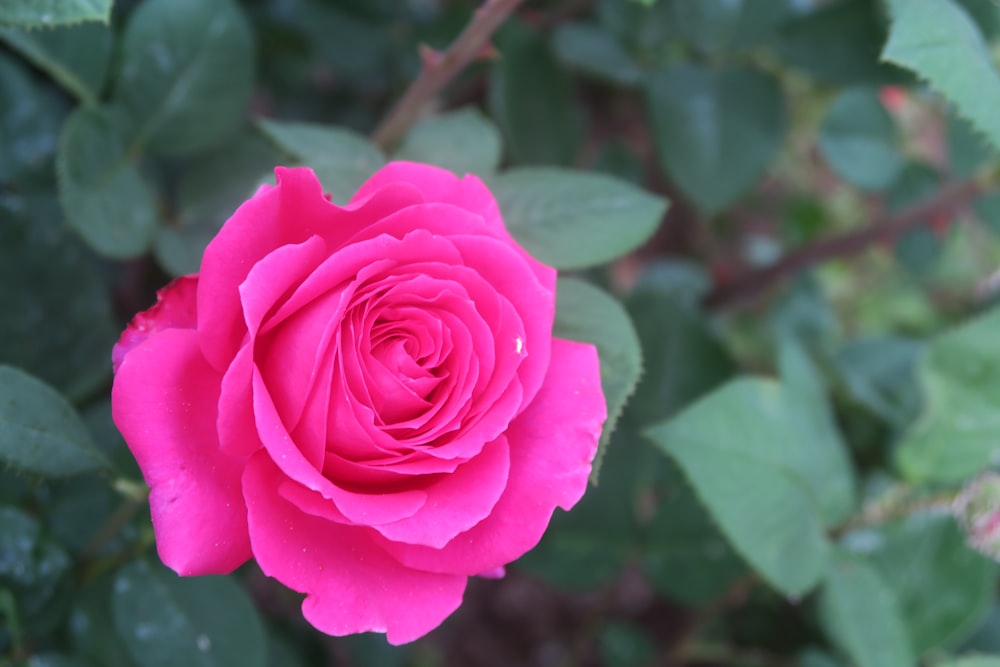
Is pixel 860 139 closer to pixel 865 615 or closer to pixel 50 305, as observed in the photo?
pixel 865 615

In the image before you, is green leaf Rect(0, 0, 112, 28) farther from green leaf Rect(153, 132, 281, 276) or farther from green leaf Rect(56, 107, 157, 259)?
green leaf Rect(153, 132, 281, 276)

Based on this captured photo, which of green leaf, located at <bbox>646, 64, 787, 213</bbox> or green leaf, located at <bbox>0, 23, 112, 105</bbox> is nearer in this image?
green leaf, located at <bbox>0, 23, 112, 105</bbox>

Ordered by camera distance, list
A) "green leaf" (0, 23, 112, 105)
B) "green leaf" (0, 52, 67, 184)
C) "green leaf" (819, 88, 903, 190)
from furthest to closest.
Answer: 1. "green leaf" (819, 88, 903, 190)
2. "green leaf" (0, 52, 67, 184)
3. "green leaf" (0, 23, 112, 105)

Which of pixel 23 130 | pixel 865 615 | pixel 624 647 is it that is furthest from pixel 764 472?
pixel 23 130

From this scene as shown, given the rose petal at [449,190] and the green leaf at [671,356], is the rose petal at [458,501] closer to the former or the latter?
the rose petal at [449,190]

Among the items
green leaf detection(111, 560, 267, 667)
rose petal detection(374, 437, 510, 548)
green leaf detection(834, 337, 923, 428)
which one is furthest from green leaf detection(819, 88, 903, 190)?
green leaf detection(111, 560, 267, 667)

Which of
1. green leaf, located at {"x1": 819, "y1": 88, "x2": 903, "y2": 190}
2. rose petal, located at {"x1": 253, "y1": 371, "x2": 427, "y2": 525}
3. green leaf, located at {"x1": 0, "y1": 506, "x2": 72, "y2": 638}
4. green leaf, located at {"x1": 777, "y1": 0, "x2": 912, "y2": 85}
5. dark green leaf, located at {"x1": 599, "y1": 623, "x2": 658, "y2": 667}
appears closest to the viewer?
rose petal, located at {"x1": 253, "y1": 371, "x2": 427, "y2": 525}

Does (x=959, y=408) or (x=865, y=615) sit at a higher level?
(x=959, y=408)

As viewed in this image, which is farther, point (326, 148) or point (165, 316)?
point (326, 148)

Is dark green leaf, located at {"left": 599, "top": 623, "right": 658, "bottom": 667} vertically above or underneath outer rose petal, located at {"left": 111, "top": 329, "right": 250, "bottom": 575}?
underneath
